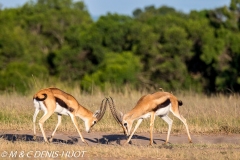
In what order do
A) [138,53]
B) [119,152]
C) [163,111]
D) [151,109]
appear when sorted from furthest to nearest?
[138,53] → [163,111] → [151,109] → [119,152]

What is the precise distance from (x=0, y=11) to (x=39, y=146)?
3431 centimetres

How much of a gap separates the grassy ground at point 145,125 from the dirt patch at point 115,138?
301mm

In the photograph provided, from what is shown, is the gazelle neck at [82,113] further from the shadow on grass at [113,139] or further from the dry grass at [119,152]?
the dry grass at [119,152]

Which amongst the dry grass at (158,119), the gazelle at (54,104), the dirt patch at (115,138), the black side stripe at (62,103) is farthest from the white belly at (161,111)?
the dry grass at (158,119)

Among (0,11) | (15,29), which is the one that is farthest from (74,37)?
(0,11)

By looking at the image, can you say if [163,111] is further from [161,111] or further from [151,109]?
[151,109]

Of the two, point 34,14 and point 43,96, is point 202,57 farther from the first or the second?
point 43,96

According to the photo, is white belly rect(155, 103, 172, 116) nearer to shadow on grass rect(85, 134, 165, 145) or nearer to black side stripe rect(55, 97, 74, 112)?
shadow on grass rect(85, 134, 165, 145)

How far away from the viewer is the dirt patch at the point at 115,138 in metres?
11.1

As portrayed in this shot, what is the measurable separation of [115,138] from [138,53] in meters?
22.1

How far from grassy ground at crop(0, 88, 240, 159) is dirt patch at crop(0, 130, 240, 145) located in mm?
301

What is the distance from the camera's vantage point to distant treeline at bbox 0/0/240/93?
29.8m

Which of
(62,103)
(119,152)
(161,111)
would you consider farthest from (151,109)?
(119,152)

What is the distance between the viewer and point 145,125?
1260 cm
